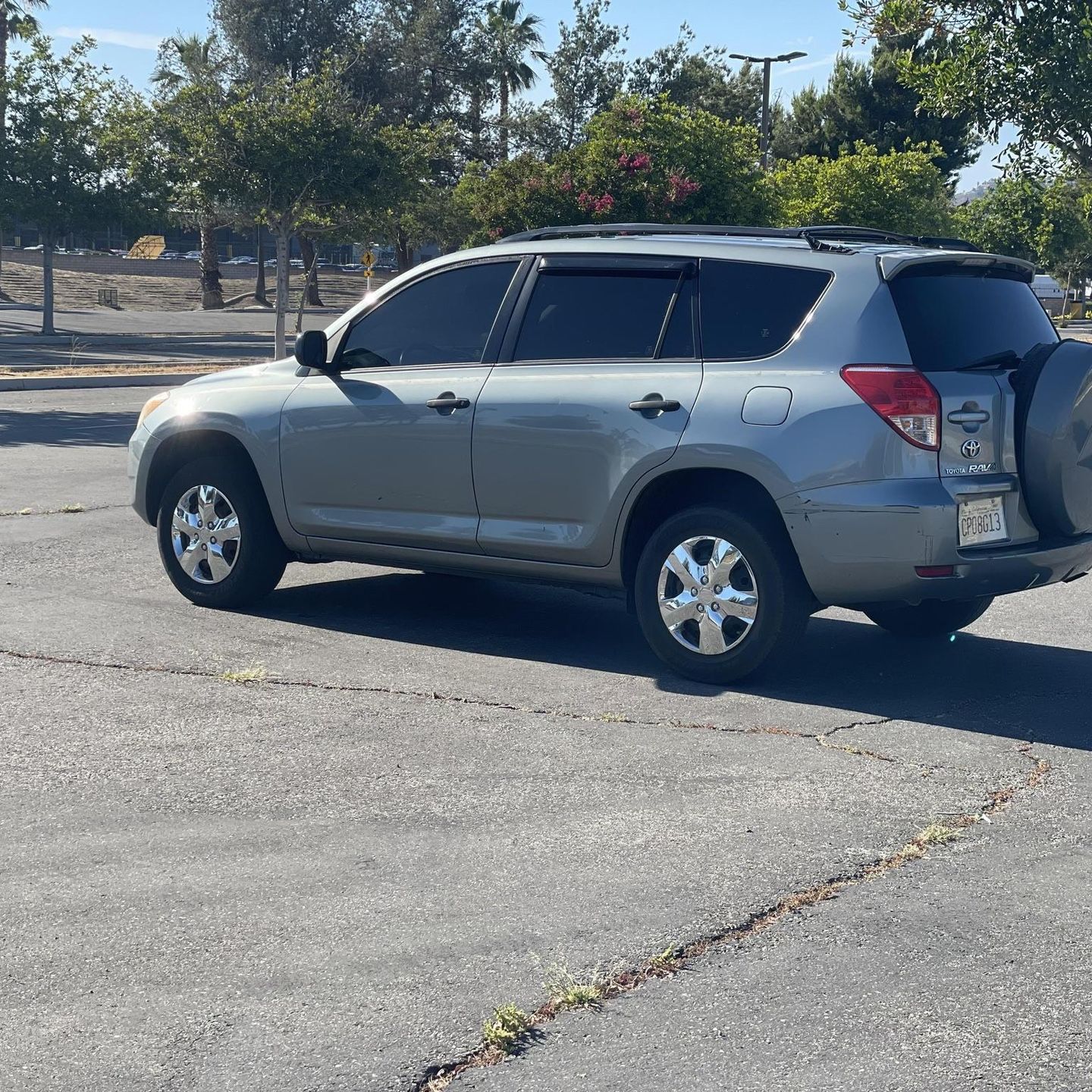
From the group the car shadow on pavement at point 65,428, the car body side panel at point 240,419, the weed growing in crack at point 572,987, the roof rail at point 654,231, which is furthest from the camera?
the car shadow on pavement at point 65,428

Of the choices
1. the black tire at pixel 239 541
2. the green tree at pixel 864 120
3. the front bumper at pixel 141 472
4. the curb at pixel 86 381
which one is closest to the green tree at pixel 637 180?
the curb at pixel 86 381

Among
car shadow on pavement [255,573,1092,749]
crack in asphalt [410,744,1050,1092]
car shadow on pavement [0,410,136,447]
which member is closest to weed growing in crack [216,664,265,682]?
car shadow on pavement [255,573,1092,749]

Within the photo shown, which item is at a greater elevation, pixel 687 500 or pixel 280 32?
pixel 280 32

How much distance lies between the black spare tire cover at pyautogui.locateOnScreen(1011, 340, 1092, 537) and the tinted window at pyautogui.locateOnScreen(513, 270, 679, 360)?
1.54m

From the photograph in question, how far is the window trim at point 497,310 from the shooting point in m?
7.28

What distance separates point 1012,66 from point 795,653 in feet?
49.6

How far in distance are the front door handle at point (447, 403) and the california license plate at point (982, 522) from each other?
2281 millimetres

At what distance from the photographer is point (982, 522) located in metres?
6.27

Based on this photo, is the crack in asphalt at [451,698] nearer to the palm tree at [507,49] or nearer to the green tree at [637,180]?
the green tree at [637,180]

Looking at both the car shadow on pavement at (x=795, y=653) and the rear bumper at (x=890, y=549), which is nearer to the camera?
the rear bumper at (x=890, y=549)

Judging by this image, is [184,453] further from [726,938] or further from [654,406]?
[726,938]

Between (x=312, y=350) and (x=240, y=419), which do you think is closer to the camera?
(x=312, y=350)

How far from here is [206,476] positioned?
8.00 metres

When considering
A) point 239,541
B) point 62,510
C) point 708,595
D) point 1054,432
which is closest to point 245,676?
point 239,541
